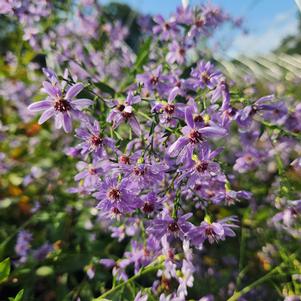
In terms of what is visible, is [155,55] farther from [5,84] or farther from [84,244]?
[5,84]

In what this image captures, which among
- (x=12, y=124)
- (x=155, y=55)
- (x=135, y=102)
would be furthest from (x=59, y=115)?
(x=12, y=124)

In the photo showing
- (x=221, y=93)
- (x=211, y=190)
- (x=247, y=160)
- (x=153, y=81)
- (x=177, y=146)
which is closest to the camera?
(x=177, y=146)

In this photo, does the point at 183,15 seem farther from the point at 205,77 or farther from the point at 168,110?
the point at 168,110

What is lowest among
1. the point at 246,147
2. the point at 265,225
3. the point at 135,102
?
the point at 265,225

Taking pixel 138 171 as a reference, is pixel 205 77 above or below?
above

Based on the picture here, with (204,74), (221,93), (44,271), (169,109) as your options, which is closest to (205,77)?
(204,74)

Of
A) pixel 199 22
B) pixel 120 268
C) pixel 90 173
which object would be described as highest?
pixel 199 22
